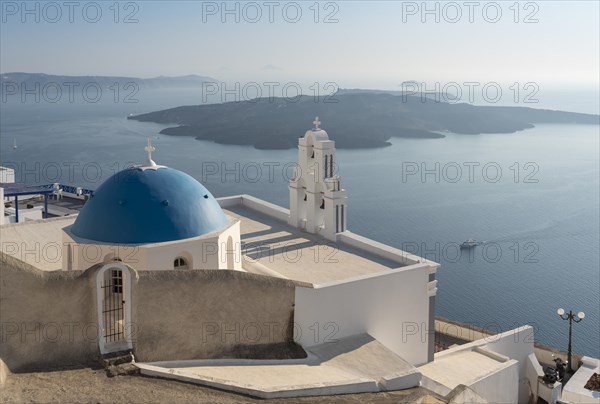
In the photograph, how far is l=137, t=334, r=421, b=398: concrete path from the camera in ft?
30.7

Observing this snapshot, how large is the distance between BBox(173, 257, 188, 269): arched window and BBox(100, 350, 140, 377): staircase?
2151 millimetres

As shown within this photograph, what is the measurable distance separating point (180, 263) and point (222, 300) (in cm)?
138

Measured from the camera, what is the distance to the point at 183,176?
1246 centimetres

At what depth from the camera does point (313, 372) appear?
34.9 ft

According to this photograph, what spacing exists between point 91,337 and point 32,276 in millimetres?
1301

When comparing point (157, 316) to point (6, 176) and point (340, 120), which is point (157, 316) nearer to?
point (6, 176)


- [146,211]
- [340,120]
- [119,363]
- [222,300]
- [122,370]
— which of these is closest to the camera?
[122,370]

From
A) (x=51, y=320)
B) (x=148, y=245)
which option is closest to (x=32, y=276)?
(x=51, y=320)

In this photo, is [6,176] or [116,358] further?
[6,176]

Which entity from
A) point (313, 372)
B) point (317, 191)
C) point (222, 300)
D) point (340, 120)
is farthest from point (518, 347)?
point (340, 120)

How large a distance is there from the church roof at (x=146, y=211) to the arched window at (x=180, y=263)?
40 cm

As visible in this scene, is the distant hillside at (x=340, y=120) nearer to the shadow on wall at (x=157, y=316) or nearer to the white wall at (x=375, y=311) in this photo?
the white wall at (x=375, y=311)

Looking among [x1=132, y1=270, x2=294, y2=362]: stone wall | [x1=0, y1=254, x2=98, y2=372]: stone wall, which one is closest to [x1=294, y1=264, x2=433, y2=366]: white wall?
[x1=132, y1=270, x2=294, y2=362]: stone wall

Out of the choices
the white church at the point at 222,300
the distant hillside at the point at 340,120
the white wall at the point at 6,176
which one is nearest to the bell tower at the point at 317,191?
the white church at the point at 222,300
